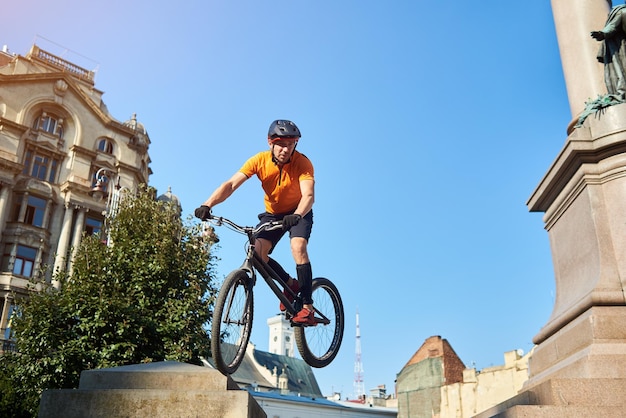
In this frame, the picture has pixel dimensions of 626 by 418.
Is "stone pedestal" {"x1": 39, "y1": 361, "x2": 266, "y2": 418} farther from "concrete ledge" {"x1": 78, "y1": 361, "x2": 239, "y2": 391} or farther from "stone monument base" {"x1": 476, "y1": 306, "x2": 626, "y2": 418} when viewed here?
"stone monument base" {"x1": 476, "y1": 306, "x2": 626, "y2": 418}

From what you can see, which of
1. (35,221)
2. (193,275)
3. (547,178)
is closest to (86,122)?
(35,221)

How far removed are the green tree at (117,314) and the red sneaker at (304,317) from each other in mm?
11973

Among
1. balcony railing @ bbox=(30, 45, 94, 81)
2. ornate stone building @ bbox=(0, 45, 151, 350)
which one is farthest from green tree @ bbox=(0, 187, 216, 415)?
balcony railing @ bbox=(30, 45, 94, 81)

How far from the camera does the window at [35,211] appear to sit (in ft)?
113

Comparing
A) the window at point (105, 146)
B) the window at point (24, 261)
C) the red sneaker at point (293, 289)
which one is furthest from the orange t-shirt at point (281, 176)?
the window at point (105, 146)

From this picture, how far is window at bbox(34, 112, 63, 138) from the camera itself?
37.3 m

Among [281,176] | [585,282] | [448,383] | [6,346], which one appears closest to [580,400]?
[585,282]

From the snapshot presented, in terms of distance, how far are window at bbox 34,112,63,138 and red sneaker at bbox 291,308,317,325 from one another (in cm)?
3672

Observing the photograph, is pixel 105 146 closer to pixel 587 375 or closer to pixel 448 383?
pixel 448 383

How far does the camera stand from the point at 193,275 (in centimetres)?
1970

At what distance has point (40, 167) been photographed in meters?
36.5

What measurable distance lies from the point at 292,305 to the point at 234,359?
80cm

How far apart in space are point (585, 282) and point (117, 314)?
14.1m

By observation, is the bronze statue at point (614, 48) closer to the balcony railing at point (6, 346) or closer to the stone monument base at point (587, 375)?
the stone monument base at point (587, 375)
